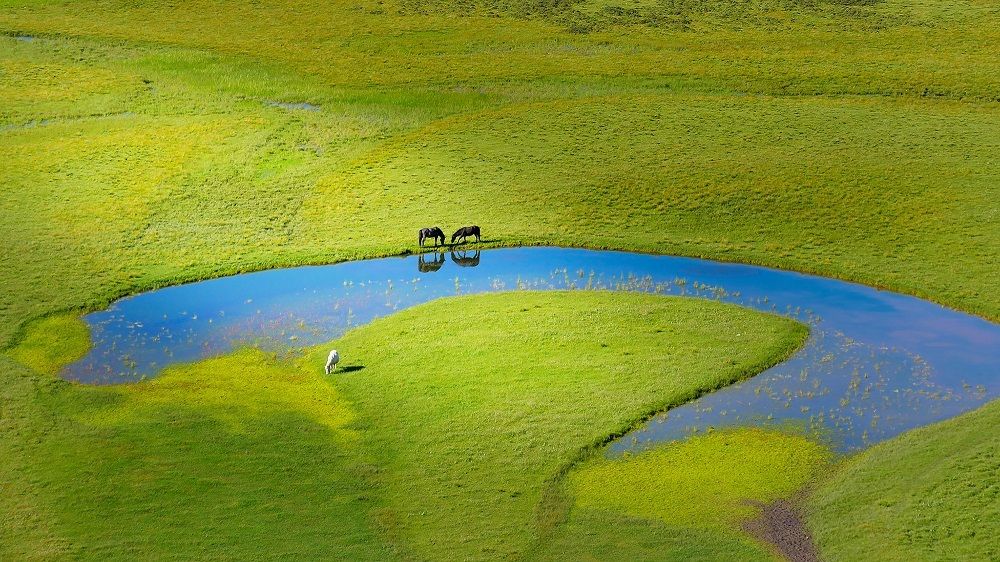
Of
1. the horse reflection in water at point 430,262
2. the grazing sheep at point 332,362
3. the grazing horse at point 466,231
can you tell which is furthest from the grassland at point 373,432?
the grazing horse at point 466,231

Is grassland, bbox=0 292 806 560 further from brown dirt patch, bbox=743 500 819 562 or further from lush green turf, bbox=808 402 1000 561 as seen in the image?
lush green turf, bbox=808 402 1000 561

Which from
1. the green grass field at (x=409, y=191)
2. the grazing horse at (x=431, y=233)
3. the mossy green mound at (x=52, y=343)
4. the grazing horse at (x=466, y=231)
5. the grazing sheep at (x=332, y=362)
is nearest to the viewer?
the green grass field at (x=409, y=191)

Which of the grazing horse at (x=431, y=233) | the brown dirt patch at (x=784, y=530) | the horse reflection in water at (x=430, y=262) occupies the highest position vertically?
the grazing horse at (x=431, y=233)

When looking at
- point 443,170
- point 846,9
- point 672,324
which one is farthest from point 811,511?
point 846,9

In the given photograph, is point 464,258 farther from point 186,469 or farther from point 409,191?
point 186,469

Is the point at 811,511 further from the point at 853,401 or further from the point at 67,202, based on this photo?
the point at 67,202

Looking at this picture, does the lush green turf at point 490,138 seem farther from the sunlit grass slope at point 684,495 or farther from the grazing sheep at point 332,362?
the sunlit grass slope at point 684,495
